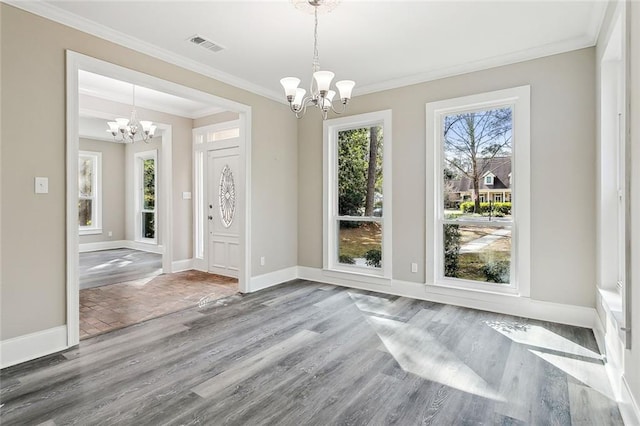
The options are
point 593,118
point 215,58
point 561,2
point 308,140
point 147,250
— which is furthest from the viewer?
point 147,250

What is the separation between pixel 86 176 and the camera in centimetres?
871

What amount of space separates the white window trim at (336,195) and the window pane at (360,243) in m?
0.08

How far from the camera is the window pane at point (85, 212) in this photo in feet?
28.6

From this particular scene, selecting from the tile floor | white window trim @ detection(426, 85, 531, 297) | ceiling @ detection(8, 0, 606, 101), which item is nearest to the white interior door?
the tile floor

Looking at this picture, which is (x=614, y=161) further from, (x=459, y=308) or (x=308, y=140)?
(x=308, y=140)

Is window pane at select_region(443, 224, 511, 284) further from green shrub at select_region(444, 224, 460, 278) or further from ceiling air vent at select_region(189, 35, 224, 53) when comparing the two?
ceiling air vent at select_region(189, 35, 224, 53)

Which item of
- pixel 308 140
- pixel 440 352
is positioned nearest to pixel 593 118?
pixel 440 352

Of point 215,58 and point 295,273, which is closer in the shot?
point 215,58

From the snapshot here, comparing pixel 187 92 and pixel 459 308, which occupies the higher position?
pixel 187 92

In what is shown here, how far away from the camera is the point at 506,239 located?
13.0 ft

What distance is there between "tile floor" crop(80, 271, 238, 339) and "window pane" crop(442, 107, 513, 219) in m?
3.30

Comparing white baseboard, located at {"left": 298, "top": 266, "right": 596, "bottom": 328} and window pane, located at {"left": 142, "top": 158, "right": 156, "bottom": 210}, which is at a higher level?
window pane, located at {"left": 142, "top": 158, "right": 156, "bottom": 210}

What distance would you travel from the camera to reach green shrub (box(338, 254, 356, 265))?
5225 mm

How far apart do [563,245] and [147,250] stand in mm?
8585
